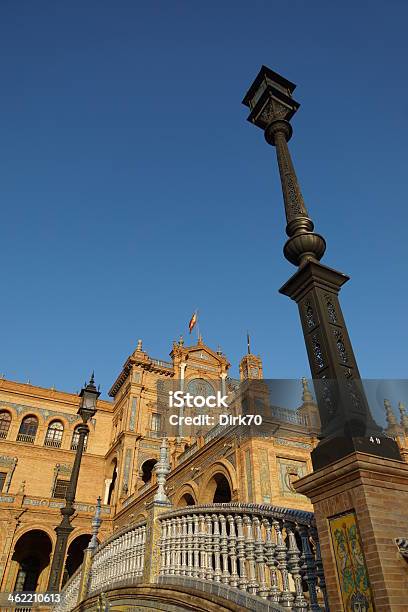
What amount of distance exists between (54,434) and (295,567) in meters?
32.3

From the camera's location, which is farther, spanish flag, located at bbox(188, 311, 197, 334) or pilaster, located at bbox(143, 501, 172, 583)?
spanish flag, located at bbox(188, 311, 197, 334)

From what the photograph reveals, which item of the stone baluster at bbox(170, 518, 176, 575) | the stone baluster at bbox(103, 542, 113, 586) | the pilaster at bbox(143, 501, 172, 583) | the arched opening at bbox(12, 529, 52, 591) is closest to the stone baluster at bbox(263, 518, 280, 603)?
the stone baluster at bbox(170, 518, 176, 575)

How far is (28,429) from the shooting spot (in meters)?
32.1

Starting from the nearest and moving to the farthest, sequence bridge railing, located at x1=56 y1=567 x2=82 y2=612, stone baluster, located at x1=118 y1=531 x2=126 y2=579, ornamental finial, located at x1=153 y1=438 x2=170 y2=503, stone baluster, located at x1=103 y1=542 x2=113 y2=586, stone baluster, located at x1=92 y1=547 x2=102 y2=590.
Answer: ornamental finial, located at x1=153 y1=438 x2=170 y2=503 < stone baluster, located at x1=118 y1=531 x2=126 y2=579 < stone baluster, located at x1=103 y1=542 x2=113 y2=586 < stone baluster, located at x1=92 y1=547 x2=102 y2=590 < bridge railing, located at x1=56 y1=567 x2=82 y2=612

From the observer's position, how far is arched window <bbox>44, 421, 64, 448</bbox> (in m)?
32.3

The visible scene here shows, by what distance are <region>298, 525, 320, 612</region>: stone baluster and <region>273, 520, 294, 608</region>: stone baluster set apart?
0.24 m

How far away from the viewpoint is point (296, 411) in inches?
688

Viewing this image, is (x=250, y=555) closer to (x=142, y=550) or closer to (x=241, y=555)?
(x=241, y=555)

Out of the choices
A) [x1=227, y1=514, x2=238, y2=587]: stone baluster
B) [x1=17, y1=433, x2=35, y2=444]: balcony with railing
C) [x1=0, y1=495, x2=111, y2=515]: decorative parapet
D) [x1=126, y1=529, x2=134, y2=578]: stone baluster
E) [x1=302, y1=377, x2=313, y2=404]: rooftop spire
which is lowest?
[x1=227, y1=514, x2=238, y2=587]: stone baluster

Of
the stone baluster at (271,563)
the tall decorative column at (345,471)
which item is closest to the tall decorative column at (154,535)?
the stone baluster at (271,563)

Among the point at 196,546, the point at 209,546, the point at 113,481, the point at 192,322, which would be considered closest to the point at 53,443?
the point at 113,481

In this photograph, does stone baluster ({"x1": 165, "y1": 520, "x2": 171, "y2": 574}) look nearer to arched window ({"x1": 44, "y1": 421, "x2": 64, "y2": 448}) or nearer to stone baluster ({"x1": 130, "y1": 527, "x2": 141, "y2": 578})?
stone baluster ({"x1": 130, "y1": 527, "x2": 141, "y2": 578})

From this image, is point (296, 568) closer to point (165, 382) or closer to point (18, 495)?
point (18, 495)

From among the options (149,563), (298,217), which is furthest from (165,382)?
(298,217)
